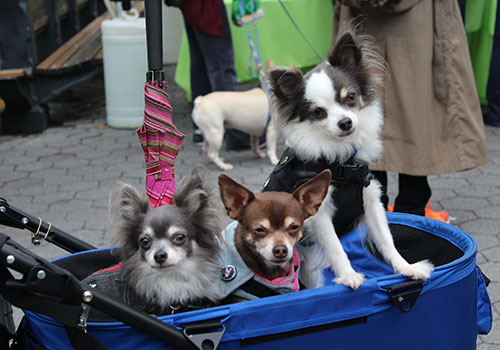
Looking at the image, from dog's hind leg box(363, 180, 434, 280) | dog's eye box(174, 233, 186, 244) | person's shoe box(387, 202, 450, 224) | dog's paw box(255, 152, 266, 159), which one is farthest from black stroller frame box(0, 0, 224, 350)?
dog's paw box(255, 152, 266, 159)

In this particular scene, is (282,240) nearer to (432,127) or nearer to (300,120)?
(300,120)

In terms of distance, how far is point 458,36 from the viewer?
356 centimetres

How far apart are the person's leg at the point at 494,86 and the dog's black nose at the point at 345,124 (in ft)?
15.2

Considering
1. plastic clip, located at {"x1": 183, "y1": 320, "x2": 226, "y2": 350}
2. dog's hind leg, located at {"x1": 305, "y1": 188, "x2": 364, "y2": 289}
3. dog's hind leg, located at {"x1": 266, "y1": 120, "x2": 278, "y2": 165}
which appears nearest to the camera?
plastic clip, located at {"x1": 183, "y1": 320, "x2": 226, "y2": 350}

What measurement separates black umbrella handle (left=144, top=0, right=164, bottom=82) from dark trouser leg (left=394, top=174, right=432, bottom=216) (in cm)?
212

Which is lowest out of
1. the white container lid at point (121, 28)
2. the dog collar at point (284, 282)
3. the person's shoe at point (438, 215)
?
the person's shoe at point (438, 215)

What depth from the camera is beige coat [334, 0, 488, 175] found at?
137 inches

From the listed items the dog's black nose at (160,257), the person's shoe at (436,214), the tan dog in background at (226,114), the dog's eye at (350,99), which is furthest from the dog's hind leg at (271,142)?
the dog's black nose at (160,257)

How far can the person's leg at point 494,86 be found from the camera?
6379 millimetres

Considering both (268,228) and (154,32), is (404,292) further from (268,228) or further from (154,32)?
(154,32)

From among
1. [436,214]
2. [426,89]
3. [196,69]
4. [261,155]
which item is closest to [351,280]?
[426,89]

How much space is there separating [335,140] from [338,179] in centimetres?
16

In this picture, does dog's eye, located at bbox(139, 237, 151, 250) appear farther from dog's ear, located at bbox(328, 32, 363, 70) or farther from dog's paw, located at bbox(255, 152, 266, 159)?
dog's paw, located at bbox(255, 152, 266, 159)

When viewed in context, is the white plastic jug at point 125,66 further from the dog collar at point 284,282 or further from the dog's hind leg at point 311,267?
the dog collar at point 284,282
